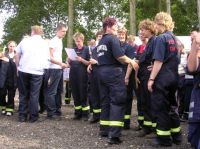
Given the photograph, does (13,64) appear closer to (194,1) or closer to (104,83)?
(104,83)

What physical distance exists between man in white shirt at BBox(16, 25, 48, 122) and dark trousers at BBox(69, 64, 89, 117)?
0.79m

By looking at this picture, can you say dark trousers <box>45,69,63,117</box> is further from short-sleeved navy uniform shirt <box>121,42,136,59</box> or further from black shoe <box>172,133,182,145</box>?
black shoe <box>172,133,182,145</box>

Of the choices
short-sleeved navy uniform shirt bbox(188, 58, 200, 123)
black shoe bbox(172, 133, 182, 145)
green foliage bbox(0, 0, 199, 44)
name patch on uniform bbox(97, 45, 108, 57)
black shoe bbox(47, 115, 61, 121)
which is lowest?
black shoe bbox(47, 115, 61, 121)

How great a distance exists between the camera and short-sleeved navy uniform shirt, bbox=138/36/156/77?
7409 mm

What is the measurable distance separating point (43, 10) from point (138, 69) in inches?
1359

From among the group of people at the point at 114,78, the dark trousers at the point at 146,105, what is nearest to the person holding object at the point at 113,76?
the group of people at the point at 114,78

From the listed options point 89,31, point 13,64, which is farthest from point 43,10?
point 13,64

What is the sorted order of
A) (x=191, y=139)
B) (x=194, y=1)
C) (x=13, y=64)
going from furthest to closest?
(x=194, y=1), (x=13, y=64), (x=191, y=139)

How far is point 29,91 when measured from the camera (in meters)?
9.99

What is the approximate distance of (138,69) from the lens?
8.05m

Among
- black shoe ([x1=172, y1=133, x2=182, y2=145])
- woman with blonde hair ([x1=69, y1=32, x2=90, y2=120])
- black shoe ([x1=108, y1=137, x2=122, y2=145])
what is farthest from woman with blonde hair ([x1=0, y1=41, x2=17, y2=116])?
black shoe ([x1=172, y1=133, x2=182, y2=145])

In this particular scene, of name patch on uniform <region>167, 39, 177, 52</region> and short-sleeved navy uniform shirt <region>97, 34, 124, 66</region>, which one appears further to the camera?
short-sleeved navy uniform shirt <region>97, 34, 124, 66</region>

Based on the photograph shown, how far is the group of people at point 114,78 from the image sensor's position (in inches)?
274

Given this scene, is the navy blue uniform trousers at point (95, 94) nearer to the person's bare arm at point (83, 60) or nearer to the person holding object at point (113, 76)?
the person's bare arm at point (83, 60)
